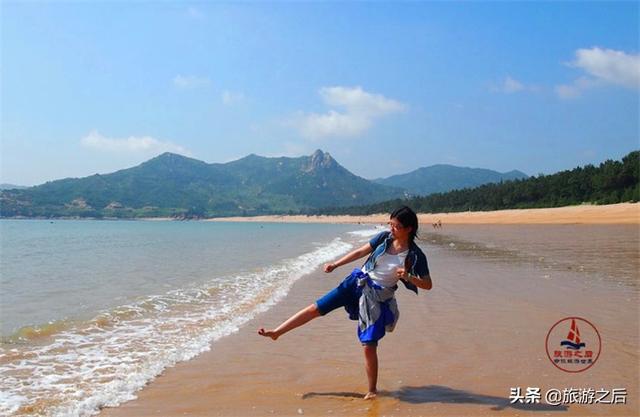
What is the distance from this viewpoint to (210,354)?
6.00 metres

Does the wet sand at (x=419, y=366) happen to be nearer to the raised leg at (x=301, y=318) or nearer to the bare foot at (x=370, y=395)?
the bare foot at (x=370, y=395)

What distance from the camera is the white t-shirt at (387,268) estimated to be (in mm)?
4516

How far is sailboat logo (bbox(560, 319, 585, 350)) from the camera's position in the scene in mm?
5645

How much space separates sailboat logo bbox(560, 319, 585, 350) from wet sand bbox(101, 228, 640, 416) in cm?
25

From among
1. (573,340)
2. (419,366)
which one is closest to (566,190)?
(573,340)

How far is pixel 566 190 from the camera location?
213ft

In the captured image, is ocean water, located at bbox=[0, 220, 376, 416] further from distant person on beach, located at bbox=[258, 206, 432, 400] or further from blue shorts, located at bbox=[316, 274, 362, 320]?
distant person on beach, located at bbox=[258, 206, 432, 400]

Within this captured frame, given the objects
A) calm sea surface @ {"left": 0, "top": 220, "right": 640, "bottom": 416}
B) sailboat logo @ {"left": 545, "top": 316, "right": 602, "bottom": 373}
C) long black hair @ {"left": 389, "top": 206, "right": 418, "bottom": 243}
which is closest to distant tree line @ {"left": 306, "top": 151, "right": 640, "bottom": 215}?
calm sea surface @ {"left": 0, "top": 220, "right": 640, "bottom": 416}

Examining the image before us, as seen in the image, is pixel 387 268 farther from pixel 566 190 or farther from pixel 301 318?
pixel 566 190

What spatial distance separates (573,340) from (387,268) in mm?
3006

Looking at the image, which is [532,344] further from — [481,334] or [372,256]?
[372,256]

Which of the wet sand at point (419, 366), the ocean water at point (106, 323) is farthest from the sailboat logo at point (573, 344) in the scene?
the ocean water at point (106, 323)

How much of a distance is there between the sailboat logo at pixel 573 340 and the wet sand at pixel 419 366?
25 cm

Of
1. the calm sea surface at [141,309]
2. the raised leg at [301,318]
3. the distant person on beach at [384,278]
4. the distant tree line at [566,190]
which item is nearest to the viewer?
the distant person on beach at [384,278]
